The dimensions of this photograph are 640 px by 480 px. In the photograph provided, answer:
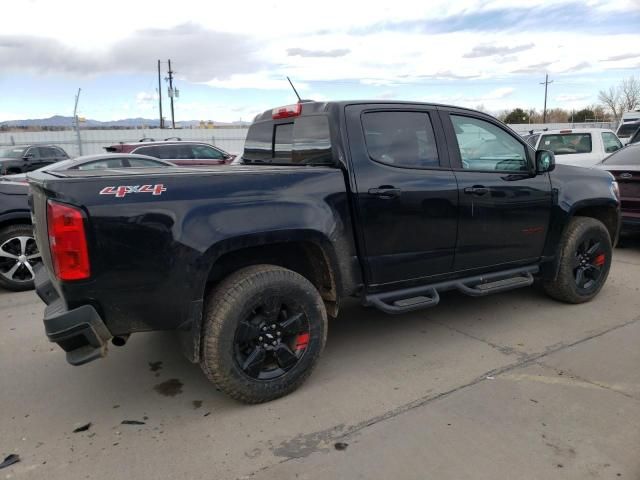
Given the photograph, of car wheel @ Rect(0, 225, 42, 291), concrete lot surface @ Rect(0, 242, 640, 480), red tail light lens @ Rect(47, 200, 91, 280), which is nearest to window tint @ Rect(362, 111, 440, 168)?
concrete lot surface @ Rect(0, 242, 640, 480)

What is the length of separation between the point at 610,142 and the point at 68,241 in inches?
494

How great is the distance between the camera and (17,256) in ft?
19.1

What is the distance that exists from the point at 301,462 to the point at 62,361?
2337mm

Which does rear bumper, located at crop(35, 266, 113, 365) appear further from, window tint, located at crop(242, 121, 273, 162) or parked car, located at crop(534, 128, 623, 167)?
parked car, located at crop(534, 128, 623, 167)

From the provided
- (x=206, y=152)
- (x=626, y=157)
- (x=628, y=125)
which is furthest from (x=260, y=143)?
(x=628, y=125)

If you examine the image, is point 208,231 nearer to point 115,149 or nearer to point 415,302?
point 415,302

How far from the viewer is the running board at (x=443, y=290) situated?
3.70 metres

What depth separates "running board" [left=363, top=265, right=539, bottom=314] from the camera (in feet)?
12.1

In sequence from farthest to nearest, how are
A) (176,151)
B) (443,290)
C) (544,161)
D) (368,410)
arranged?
(176,151) → (544,161) → (443,290) → (368,410)

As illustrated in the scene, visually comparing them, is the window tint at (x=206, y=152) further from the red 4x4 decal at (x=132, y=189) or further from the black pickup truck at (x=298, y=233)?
the red 4x4 decal at (x=132, y=189)

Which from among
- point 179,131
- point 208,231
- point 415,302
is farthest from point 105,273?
point 179,131

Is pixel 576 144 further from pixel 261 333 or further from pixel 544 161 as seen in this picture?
pixel 261 333

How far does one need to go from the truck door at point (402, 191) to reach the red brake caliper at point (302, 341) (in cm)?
65

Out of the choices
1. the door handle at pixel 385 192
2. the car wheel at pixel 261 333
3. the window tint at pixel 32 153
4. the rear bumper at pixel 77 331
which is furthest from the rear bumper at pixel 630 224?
the window tint at pixel 32 153
